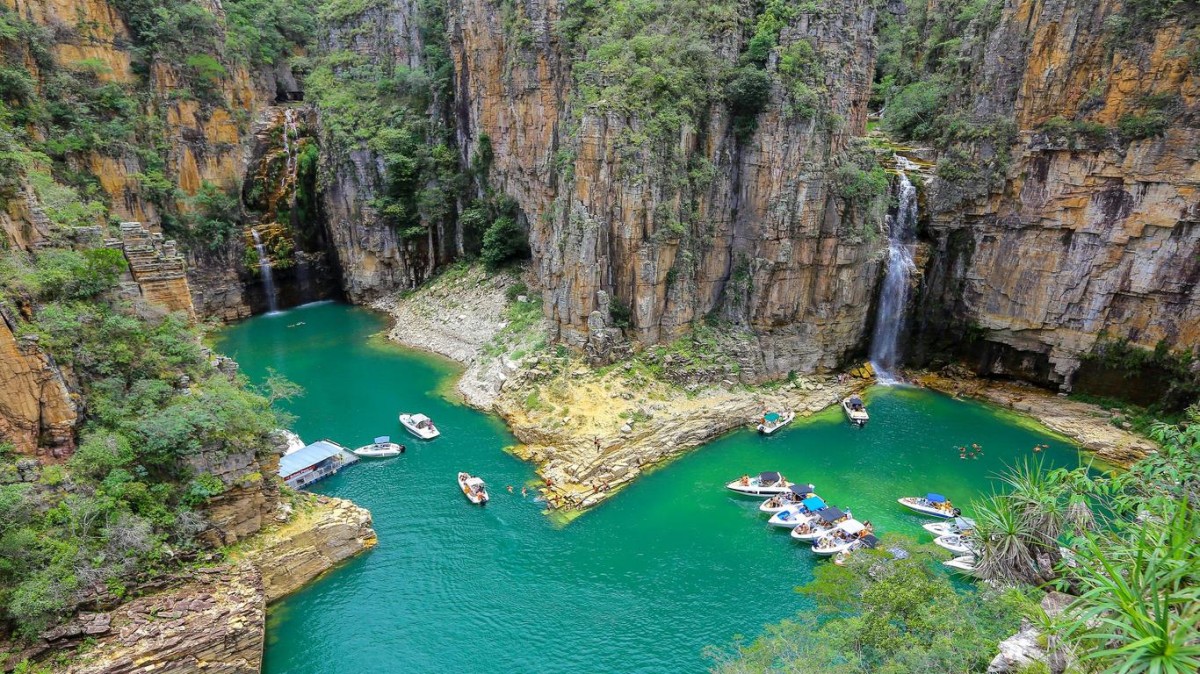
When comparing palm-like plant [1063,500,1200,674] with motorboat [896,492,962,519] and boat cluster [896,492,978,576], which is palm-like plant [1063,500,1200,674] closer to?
boat cluster [896,492,978,576]

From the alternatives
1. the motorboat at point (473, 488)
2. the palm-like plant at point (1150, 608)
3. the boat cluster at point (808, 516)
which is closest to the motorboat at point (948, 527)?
the boat cluster at point (808, 516)

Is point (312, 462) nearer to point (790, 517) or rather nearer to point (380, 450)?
point (380, 450)

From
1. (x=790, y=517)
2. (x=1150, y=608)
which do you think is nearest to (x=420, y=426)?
(x=790, y=517)

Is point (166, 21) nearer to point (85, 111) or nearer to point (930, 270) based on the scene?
point (85, 111)

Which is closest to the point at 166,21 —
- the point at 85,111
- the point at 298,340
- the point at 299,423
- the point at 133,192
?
the point at 85,111

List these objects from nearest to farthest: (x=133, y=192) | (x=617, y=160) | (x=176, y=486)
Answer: (x=176, y=486), (x=617, y=160), (x=133, y=192)

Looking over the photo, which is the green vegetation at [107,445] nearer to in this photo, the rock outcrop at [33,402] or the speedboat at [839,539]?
the rock outcrop at [33,402]
